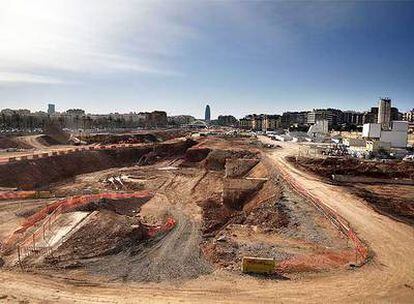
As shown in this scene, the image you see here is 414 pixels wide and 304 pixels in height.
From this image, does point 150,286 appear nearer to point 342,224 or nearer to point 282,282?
point 282,282

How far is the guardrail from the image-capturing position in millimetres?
22353

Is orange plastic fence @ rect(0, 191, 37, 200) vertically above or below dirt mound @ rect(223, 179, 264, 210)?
below

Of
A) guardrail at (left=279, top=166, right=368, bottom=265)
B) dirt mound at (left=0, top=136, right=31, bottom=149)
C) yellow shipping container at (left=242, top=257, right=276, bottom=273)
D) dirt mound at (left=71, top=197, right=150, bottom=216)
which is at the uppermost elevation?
dirt mound at (left=0, top=136, right=31, bottom=149)

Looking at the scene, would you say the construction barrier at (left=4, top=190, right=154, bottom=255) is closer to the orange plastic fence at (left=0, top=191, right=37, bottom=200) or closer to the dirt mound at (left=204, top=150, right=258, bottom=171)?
the orange plastic fence at (left=0, top=191, right=37, bottom=200)

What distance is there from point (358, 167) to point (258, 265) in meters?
30.6

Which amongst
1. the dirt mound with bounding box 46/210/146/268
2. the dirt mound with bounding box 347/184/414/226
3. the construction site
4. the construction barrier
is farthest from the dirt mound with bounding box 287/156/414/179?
the dirt mound with bounding box 46/210/146/268

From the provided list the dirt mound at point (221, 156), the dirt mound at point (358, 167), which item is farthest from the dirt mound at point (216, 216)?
the dirt mound at point (221, 156)

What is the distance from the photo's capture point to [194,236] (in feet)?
92.6

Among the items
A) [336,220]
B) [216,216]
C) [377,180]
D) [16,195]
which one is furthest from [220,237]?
[16,195]

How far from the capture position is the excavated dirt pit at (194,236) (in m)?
21.5

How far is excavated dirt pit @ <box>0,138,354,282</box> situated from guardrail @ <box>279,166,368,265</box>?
53cm

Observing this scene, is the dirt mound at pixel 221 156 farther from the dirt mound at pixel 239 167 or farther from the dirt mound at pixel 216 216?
the dirt mound at pixel 216 216

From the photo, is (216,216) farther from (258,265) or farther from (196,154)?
(196,154)

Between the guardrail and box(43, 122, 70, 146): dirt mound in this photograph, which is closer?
the guardrail
